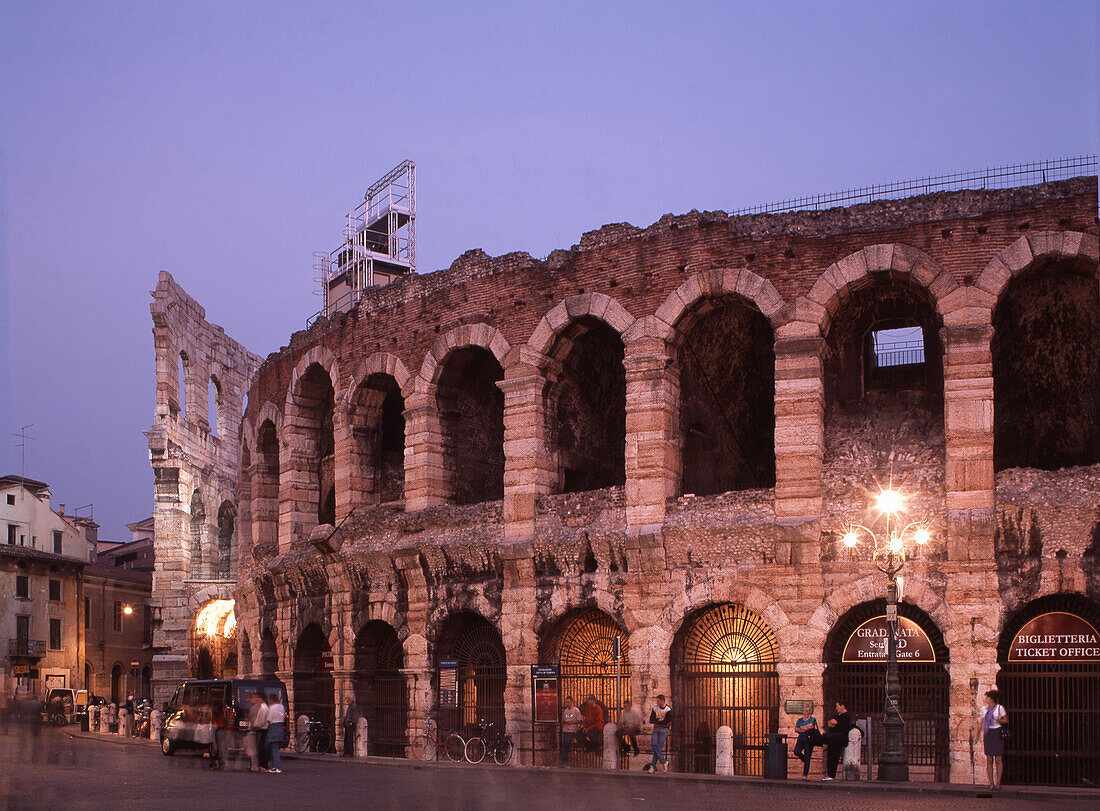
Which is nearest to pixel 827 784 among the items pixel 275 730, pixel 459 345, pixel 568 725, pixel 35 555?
pixel 568 725

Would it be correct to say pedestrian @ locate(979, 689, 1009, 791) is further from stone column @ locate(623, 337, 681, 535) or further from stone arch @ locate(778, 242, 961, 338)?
stone column @ locate(623, 337, 681, 535)

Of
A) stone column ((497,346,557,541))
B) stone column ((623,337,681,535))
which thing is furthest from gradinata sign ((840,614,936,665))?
stone column ((497,346,557,541))

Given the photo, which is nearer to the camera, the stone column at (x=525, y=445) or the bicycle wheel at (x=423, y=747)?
the stone column at (x=525, y=445)

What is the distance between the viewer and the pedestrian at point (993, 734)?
19.4 metres

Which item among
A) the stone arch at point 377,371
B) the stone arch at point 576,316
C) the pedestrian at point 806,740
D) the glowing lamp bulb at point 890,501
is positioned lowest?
the pedestrian at point 806,740

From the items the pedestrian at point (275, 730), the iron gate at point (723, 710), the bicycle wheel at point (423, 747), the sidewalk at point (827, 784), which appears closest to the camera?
the sidewalk at point (827, 784)

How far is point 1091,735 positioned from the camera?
21.5 metres

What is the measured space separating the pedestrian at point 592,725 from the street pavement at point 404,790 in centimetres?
142

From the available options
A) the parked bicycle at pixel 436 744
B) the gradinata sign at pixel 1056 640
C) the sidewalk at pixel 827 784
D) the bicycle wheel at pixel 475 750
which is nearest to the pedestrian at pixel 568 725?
the sidewalk at pixel 827 784

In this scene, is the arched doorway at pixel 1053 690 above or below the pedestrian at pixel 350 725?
above

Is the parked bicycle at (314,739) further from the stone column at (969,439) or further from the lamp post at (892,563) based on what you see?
the stone column at (969,439)

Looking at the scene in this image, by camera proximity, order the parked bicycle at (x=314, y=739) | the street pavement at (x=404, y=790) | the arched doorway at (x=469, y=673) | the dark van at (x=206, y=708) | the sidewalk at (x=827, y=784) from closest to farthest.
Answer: the street pavement at (x=404, y=790), the sidewalk at (x=827, y=784), the dark van at (x=206, y=708), the arched doorway at (x=469, y=673), the parked bicycle at (x=314, y=739)

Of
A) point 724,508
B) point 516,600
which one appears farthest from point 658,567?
point 516,600

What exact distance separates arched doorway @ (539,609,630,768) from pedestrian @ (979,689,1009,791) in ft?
23.6
